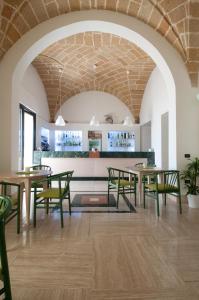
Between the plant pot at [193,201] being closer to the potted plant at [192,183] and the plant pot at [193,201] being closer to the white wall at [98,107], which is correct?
the potted plant at [192,183]

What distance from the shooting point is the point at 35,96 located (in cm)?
797

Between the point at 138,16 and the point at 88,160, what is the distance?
4.61 metres

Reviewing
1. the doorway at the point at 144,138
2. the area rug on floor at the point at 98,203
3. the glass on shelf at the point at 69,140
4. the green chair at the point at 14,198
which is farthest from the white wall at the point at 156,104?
the green chair at the point at 14,198

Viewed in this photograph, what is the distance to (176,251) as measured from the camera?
267cm

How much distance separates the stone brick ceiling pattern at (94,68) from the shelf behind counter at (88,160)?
113 inches

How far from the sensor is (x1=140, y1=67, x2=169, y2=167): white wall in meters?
7.22

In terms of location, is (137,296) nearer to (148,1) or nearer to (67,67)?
(148,1)

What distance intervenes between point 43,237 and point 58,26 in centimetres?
417

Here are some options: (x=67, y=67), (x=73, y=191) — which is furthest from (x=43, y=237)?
(x=67, y=67)

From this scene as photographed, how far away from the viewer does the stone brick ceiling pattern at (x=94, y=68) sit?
21.1 feet

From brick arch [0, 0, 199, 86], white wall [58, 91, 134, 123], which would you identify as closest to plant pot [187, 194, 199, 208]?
brick arch [0, 0, 199, 86]

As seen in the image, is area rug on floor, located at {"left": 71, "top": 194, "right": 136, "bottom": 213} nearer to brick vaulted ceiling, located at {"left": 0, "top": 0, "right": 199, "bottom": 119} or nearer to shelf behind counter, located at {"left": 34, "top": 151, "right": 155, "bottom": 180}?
shelf behind counter, located at {"left": 34, "top": 151, "right": 155, "bottom": 180}

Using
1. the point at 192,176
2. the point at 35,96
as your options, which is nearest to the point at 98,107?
the point at 35,96

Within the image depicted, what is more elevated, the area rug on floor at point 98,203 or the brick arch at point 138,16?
the brick arch at point 138,16
